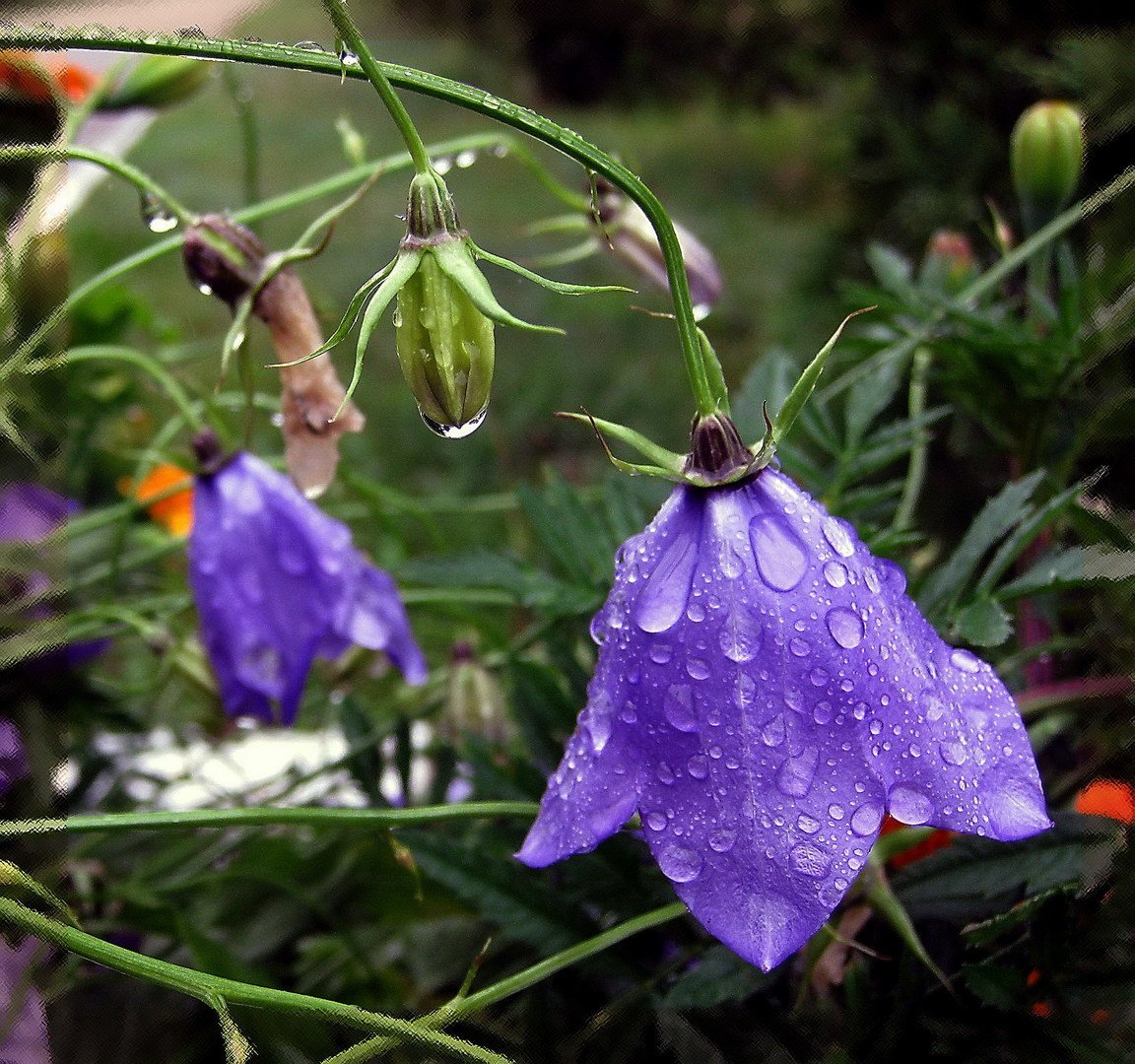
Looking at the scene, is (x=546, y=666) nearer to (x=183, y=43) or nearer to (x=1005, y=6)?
(x=183, y=43)

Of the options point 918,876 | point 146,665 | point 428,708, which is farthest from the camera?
point 146,665

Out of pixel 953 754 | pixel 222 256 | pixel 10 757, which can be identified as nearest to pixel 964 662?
pixel 953 754

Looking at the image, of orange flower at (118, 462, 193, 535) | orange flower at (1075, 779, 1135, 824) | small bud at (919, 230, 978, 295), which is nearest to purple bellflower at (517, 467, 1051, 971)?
orange flower at (1075, 779, 1135, 824)

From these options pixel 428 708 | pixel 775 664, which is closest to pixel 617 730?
pixel 775 664

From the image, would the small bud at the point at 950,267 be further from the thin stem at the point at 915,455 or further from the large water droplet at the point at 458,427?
the large water droplet at the point at 458,427

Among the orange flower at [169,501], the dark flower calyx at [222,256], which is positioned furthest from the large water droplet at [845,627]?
the orange flower at [169,501]

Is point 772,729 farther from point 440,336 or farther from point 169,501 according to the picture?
point 169,501
